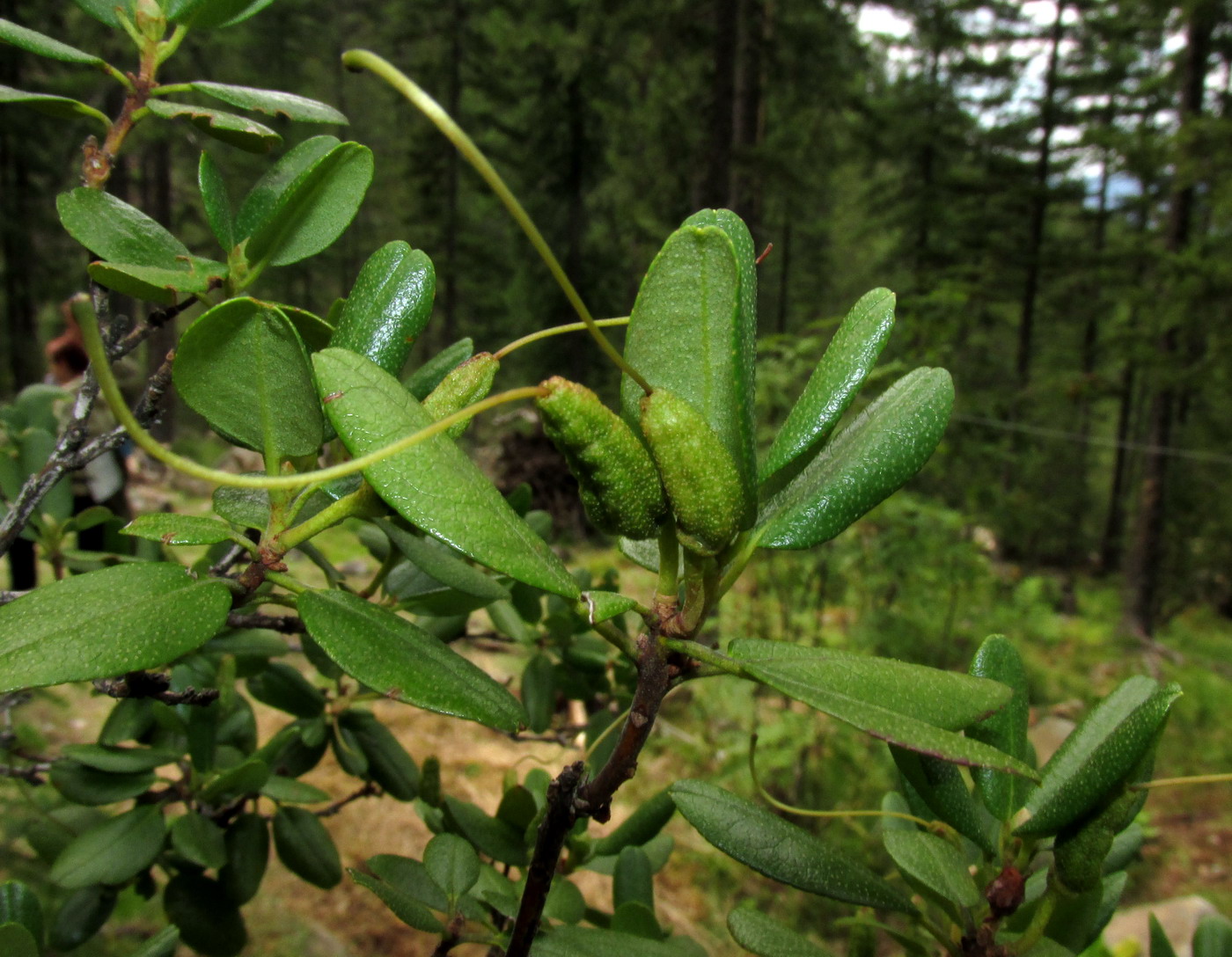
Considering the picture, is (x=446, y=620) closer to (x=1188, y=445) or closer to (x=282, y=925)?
(x=282, y=925)

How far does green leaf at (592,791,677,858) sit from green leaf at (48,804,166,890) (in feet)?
1.83

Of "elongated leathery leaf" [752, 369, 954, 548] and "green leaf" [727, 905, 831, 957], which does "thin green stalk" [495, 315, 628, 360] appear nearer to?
"elongated leathery leaf" [752, 369, 954, 548]

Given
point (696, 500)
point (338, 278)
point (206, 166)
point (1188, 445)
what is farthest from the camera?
point (338, 278)

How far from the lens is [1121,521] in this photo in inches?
599

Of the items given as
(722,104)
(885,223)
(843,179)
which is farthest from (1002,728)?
(843,179)

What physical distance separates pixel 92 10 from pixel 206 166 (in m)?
0.24

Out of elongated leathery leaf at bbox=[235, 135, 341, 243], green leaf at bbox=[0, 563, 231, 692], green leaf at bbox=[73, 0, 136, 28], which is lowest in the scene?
green leaf at bbox=[0, 563, 231, 692]

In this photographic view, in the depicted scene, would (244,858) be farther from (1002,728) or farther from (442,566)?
(1002,728)

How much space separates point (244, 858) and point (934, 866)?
90 cm

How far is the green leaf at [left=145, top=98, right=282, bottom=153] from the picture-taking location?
0.67 metres

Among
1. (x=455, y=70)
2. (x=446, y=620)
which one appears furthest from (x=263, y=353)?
(x=455, y=70)

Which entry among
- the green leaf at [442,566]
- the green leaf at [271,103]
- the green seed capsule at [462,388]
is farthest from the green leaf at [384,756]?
the green leaf at [271,103]

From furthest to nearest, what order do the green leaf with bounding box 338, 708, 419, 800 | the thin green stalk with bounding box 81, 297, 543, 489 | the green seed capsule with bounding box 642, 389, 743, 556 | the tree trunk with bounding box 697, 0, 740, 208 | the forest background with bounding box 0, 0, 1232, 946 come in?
the tree trunk with bounding box 697, 0, 740, 208, the forest background with bounding box 0, 0, 1232, 946, the green leaf with bounding box 338, 708, 419, 800, the green seed capsule with bounding box 642, 389, 743, 556, the thin green stalk with bounding box 81, 297, 543, 489

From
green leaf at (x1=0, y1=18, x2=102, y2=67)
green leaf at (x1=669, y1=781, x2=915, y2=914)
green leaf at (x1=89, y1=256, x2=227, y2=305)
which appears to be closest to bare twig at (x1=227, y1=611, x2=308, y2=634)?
green leaf at (x1=89, y1=256, x2=227, y2=305)
